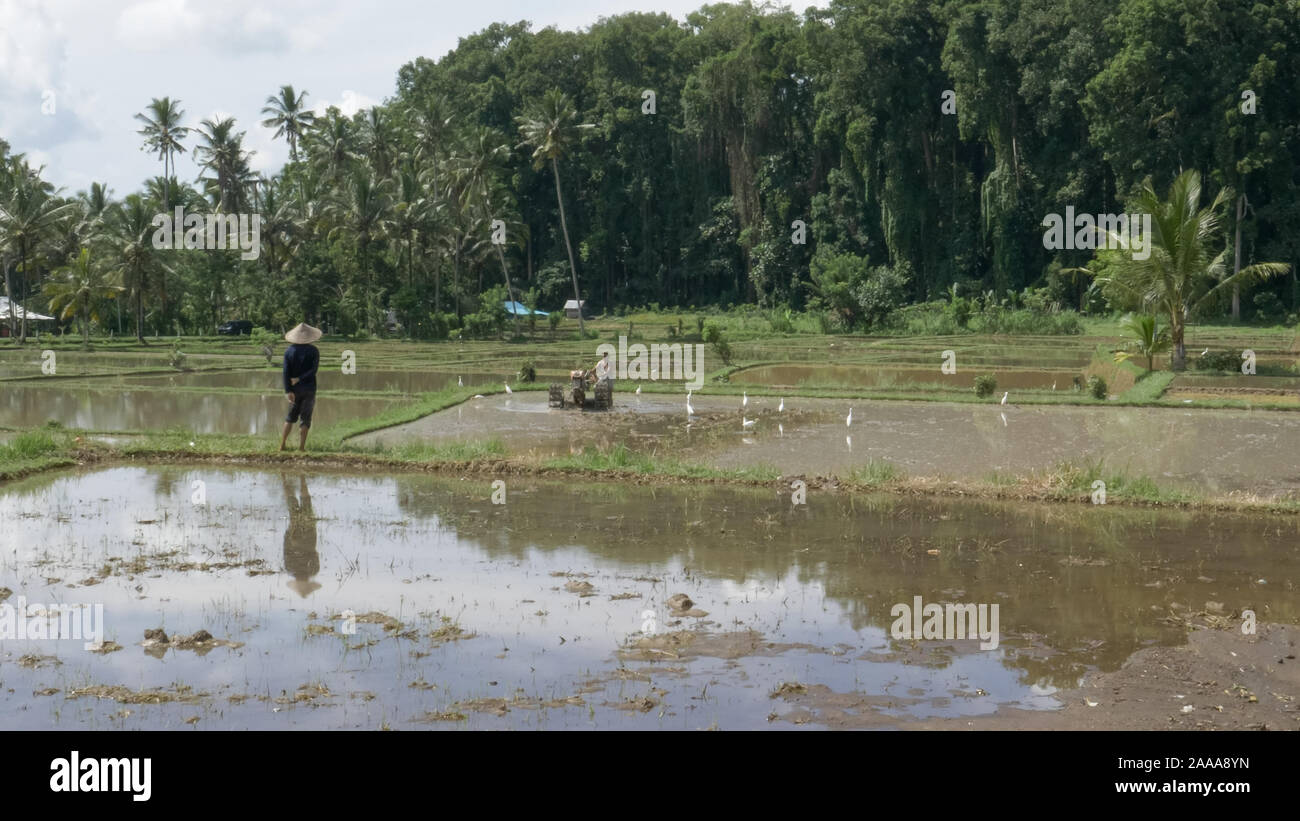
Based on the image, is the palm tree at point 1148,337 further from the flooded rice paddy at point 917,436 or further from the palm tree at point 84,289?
the palm tree at point 84,289

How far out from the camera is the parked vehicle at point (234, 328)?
50688 mm

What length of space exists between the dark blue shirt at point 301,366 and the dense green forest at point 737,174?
21500mm

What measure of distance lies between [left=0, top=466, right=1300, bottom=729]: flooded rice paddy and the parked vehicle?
3939 centimetres

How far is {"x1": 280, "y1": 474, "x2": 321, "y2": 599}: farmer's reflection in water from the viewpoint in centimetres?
880

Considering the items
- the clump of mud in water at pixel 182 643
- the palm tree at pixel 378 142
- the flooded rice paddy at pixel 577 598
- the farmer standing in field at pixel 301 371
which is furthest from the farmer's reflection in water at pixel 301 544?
the palm tree at pixel 378 142

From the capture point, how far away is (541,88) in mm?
67000

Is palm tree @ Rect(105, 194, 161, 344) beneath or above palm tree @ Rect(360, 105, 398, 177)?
beneath

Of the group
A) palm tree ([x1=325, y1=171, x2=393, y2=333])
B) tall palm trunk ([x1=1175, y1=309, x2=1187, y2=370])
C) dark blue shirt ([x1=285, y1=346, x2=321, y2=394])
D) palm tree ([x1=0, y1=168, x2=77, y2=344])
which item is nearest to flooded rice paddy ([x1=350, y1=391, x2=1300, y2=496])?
dark blue shirt ([x1=285, y1=346, x2=321, y2=394])

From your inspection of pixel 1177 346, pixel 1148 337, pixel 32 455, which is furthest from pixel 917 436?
pixel 32 455

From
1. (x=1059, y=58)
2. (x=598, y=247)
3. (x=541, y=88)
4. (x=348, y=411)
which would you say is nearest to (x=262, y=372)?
(x=348, y=411)

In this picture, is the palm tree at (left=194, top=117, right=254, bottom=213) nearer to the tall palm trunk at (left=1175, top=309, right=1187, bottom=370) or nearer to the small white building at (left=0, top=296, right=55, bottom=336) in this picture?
the small white building at (left=0, top=296, right=55, bottom=336)

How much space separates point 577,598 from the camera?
27.3ft

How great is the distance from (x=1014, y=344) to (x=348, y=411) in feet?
72.0

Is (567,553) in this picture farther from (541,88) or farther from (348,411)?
(541,88)
